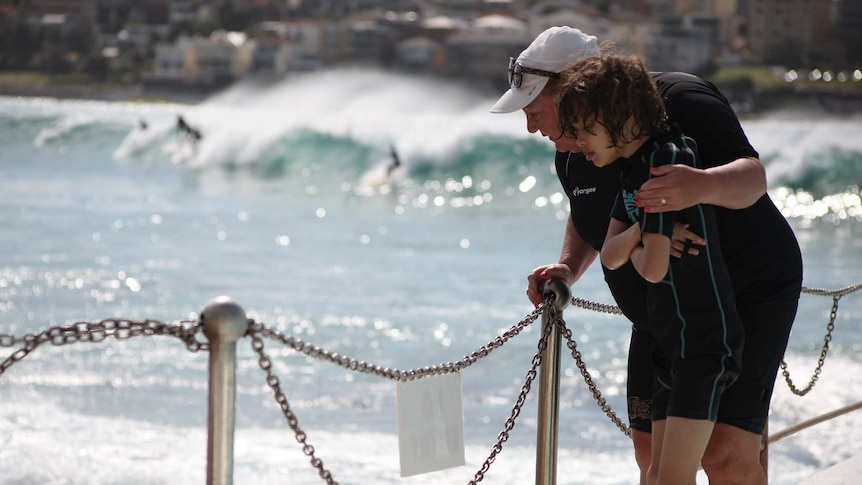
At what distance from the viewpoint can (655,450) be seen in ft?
8.39

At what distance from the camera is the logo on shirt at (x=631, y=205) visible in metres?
2.44

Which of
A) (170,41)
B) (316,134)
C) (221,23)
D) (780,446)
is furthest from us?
(221,23)

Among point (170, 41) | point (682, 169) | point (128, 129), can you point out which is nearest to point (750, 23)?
point (170, 41)

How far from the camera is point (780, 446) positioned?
18.1 ft

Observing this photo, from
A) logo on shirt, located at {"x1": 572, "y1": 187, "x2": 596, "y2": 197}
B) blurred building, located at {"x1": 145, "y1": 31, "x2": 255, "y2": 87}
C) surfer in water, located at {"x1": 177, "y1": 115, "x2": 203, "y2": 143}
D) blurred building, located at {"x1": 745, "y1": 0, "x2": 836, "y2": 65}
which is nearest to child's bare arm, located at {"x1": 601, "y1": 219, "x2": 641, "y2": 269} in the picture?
logo on shirt, located at {"x1": 572, "y1": 187, "x2": 596, "y2": 197}

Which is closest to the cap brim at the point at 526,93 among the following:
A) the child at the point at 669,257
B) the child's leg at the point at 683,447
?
the child at the point at 669,257

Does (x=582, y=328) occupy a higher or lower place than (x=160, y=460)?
higher

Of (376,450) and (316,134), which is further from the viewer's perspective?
(316,134)

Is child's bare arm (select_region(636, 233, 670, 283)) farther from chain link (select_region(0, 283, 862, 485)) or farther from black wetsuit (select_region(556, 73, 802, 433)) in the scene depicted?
chain link (select_region(0, 283, 862, 485))

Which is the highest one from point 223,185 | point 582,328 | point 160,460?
point 223,185

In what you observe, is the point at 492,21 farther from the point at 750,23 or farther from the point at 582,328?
the point at 582,328

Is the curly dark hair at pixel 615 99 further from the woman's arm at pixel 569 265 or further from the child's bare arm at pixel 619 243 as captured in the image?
the woman's arm at pixel 569 265

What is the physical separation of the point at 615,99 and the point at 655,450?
789 millimetres

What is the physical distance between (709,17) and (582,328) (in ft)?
289
